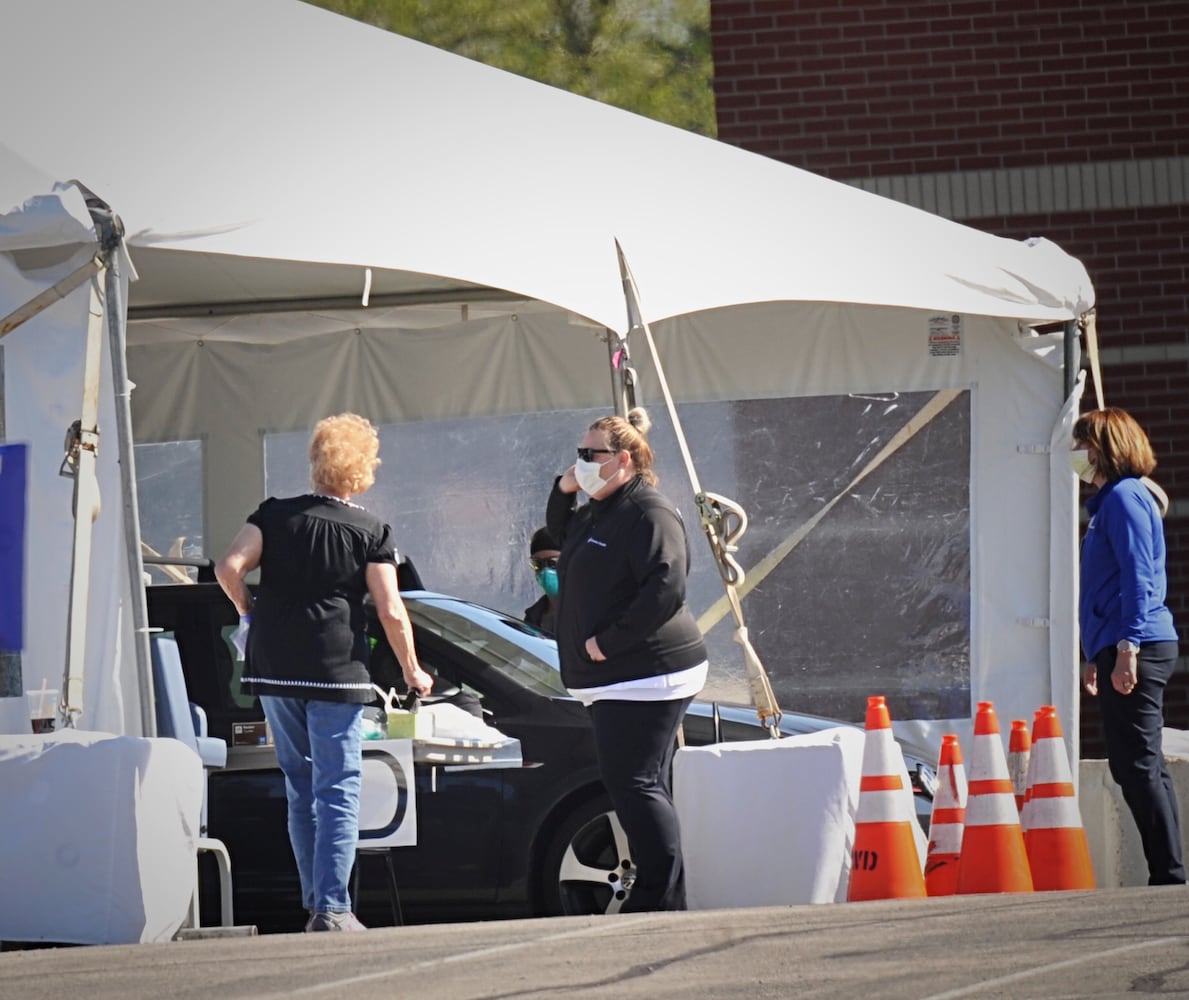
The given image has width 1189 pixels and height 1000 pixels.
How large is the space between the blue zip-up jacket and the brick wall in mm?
6612

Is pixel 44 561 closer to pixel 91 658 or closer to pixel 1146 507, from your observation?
pixel 91 658

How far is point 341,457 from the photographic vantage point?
6797mm

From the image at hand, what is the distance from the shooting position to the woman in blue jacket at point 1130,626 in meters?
7.37

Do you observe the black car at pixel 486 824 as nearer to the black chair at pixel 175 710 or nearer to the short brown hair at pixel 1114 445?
the black chair at pixel 175 710

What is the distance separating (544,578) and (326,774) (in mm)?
3553

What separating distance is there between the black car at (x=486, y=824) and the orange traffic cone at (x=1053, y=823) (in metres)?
1.14

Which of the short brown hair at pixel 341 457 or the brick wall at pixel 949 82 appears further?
the brick wall at pixel 949 82

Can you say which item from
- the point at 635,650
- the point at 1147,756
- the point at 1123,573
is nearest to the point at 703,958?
the point at 635,650

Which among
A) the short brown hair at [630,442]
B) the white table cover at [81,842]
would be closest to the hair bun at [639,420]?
the short brown hair at [630,442]

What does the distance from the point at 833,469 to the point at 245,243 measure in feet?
14.7

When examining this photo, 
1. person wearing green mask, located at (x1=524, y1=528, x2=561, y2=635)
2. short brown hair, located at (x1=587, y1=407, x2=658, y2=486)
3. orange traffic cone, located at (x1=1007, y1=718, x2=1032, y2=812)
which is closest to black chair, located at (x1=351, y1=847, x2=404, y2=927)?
short brown hair, located at (x1=587, y1=407, x2=658, y2=486)

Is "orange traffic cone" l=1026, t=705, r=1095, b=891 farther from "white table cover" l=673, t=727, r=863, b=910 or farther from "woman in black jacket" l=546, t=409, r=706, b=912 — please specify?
"woman in black jacket" l=546, t=409, r=706, b=912

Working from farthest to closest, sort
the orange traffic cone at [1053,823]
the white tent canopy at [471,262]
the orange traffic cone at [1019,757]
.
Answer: the orange traffic cone at [1019,757]
the orange traffic cone at [1053,823]
the white tent canopy at [471,262]

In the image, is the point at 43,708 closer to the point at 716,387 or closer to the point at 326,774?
the point at 326,774
